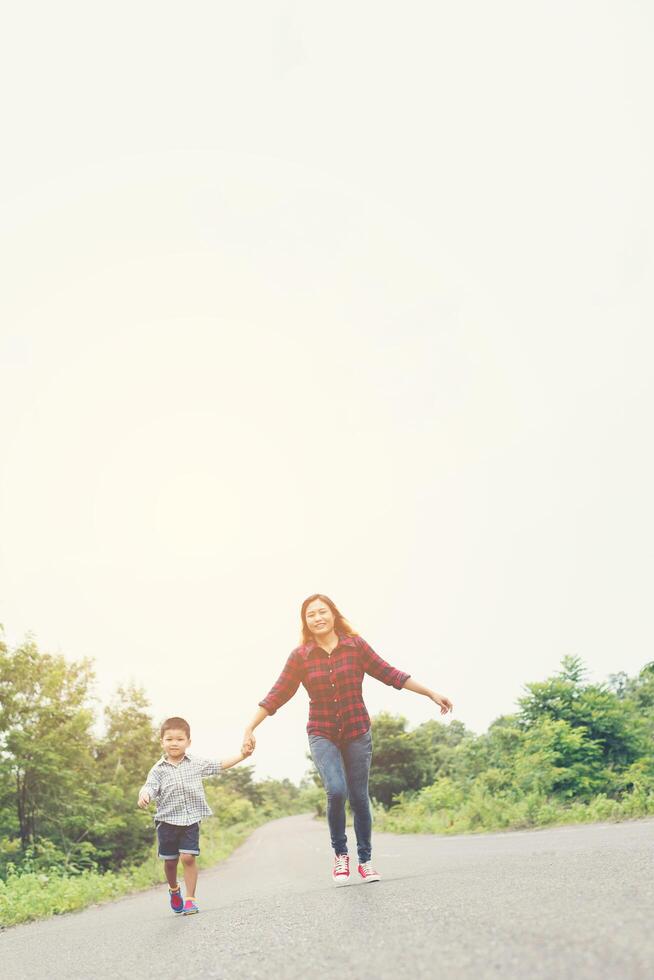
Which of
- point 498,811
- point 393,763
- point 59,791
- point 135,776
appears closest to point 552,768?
point 498,811

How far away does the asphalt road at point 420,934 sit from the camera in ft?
6.97

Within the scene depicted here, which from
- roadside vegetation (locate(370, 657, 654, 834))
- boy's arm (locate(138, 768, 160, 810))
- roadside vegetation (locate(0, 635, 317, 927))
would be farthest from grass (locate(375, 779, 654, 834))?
boy's arm (locate(138, 768, 160, 810))

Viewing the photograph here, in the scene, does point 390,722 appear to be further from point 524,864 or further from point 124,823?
point 524,864

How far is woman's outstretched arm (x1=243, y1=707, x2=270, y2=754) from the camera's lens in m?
5.66

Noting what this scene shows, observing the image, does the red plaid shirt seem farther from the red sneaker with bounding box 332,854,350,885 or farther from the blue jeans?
the red sneaker with bounding box 332,854,350,885

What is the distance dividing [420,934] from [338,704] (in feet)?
9.15

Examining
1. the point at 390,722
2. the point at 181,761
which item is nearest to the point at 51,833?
the point at 181,761

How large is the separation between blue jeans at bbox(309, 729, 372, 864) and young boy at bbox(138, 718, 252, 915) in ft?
2.18

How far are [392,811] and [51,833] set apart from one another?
14.7m

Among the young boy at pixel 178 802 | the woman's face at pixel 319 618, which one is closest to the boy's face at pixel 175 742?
the young boy at pixel 178 802

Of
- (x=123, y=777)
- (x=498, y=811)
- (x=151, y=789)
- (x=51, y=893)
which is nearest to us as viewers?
(x=151, y=789)

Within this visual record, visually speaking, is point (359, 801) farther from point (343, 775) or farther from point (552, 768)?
point (552, 768)

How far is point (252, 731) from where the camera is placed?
5.74 meters

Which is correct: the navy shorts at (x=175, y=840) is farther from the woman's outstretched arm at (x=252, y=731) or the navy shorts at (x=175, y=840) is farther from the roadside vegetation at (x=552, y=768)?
the roadside vegetation at (x=552, y=768)
